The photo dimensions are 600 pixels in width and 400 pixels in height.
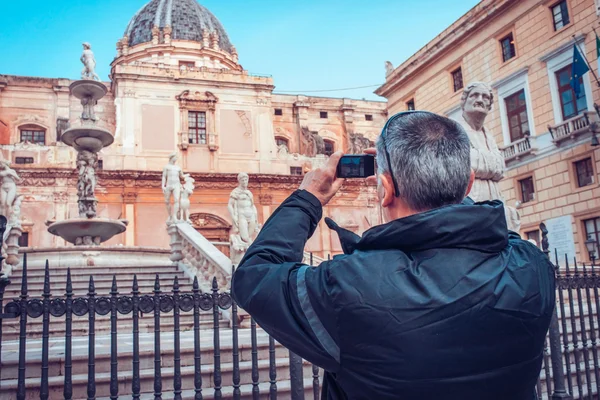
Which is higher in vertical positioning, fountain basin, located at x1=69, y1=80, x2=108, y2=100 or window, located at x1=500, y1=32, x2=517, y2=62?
window, located at x1=500, y1=32, x2=517, y2=62

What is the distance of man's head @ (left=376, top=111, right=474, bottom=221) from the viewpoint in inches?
64.1

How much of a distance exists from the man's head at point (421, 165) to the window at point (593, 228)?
1972 cm

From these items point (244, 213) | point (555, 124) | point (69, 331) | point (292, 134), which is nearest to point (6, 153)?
point (292, 134)

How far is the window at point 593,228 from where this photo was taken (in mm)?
19031

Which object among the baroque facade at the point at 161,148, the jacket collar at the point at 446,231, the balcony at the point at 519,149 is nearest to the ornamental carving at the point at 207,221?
the baroque facade at the point at 161,148

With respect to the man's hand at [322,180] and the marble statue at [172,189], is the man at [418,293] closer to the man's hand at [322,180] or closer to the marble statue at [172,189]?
the man's hand at [322,180]

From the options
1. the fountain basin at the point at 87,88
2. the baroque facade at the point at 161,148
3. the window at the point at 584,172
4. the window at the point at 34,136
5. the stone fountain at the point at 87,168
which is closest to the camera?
the stone fountain at the point at 87,168

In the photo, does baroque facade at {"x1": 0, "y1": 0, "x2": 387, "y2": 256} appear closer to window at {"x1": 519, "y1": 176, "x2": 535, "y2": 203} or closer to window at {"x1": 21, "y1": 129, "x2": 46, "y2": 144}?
window at {"x1": 21, "y1": 129, "x2": 46, "y2": 144}

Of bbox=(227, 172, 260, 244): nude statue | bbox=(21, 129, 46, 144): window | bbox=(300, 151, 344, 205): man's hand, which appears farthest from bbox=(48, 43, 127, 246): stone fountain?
bbox=(21, 129, 46, 144): window

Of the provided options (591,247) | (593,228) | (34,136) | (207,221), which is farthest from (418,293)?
(34,136)

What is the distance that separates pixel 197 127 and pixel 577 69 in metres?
21.5

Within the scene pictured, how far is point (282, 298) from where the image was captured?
157 cm

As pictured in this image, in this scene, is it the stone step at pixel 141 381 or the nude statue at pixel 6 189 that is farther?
the nude statue at pixel 6 189

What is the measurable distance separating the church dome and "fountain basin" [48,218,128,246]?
88.9 ft
